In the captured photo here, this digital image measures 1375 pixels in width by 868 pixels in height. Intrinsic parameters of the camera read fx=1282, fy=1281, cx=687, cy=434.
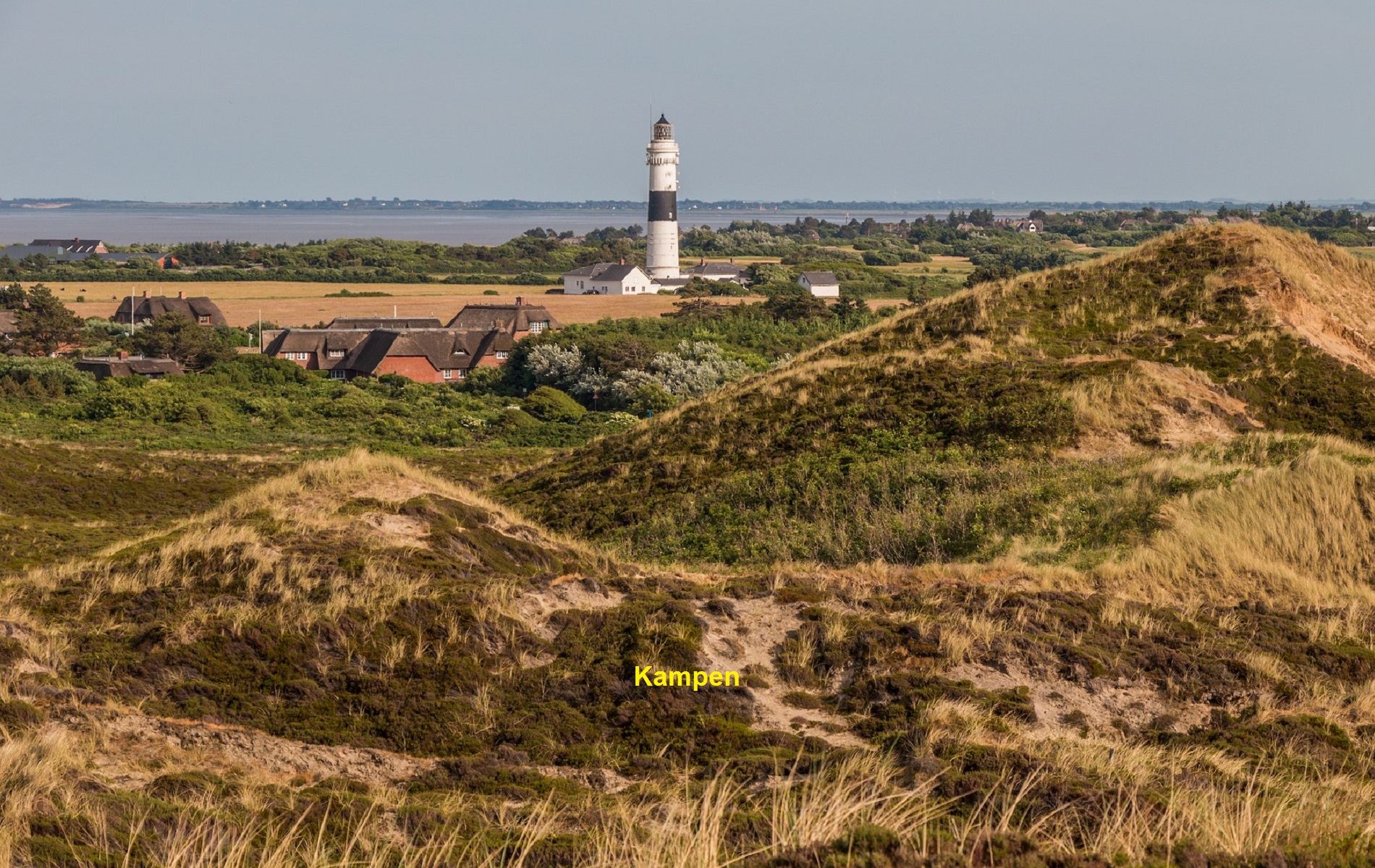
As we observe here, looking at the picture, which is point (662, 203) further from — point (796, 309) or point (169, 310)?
point (169, 310)

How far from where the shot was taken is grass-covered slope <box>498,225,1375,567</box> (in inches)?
697

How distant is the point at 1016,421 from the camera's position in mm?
21000

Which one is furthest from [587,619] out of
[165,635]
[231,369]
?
[231,369]

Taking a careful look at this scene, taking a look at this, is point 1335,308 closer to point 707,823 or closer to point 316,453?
point 707,823

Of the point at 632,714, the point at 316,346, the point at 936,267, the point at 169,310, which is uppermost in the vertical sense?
the point at 936,267

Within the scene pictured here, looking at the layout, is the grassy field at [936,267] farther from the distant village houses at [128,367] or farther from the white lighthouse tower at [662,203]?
the distant village houses at [128,367]

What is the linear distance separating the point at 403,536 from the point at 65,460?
23.0 m

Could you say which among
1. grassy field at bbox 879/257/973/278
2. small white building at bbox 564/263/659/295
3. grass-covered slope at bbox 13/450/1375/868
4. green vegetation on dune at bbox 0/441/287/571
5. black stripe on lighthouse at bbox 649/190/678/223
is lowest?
green vegetation on dune at bbox 0/441/287/571

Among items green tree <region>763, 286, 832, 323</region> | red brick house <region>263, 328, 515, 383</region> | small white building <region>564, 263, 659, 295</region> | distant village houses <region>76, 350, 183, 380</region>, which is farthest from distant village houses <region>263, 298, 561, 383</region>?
small white building <region>564, 263, 659, 295</region>

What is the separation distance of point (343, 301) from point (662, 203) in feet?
87.0

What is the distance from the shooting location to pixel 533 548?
16344mm

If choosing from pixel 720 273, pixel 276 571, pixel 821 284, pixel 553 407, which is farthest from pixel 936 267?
pixel 276 571

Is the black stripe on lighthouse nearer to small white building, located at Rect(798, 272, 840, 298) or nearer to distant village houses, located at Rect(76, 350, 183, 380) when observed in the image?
small white building, located at Rect(798, 272, 840, 298)

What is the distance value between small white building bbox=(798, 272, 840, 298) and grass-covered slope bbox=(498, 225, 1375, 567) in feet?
215
